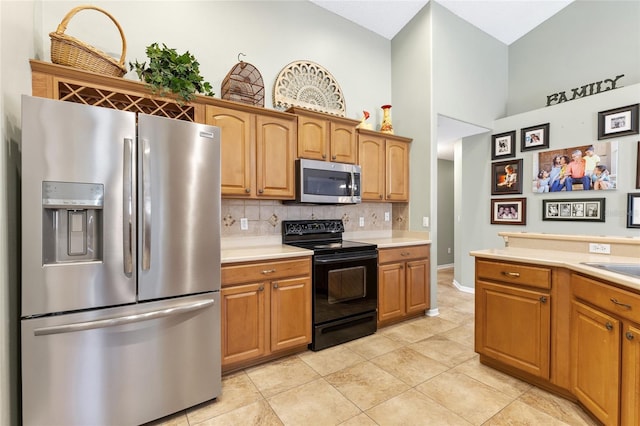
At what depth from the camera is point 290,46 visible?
3.21m

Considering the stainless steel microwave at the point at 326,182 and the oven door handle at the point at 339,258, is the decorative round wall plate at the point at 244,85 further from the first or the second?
the oven door handle at the point at 339,258

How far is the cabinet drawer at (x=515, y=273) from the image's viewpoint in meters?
1.93

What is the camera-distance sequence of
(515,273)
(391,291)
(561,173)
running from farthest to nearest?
(561,173)
(391,291)
(515,273)

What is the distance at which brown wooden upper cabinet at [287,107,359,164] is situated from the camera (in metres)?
2.85

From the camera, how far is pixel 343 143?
3.12m

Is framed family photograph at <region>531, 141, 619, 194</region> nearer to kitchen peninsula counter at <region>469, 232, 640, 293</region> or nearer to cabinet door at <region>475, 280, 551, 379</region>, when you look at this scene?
kitchen peninsula counter at <region>469, 232, 640, 293</region>

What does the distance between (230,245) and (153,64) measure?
155 cm

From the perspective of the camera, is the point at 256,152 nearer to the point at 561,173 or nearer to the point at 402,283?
the point at 402,283

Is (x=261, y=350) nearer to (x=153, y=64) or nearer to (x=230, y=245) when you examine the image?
(x=230, y=245)

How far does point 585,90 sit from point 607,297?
3.02 m

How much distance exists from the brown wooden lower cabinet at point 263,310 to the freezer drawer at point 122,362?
250mm

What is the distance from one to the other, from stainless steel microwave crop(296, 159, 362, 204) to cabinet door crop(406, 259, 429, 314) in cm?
101

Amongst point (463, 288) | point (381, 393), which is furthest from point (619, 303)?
point (463, 288)

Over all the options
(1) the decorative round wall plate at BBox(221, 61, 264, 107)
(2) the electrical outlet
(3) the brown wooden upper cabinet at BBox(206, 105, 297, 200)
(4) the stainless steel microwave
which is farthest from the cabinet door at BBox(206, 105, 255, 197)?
(2) the electrical outlet
